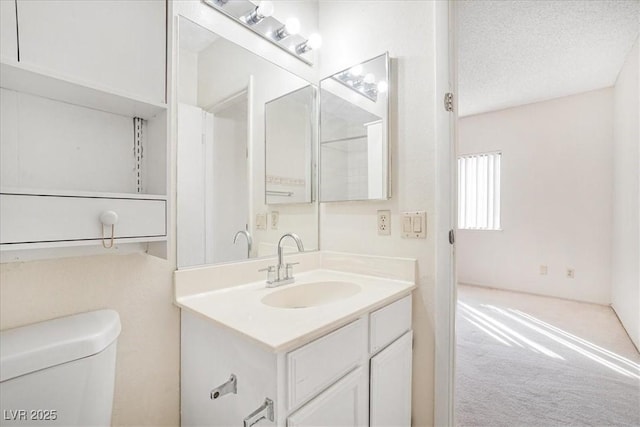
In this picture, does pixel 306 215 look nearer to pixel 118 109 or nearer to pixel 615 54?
pixel 118 109

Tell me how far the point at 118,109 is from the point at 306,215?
1.01 metres

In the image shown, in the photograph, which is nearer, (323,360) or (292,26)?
(323,360)

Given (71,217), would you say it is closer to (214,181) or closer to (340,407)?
(214,181)

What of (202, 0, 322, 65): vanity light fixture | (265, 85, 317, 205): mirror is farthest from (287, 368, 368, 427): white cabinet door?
(202, 0, 322, 65): vanity light fixture

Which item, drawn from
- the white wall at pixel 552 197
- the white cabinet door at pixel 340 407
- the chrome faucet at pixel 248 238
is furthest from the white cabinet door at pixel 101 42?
the white wall at pixel 552 197

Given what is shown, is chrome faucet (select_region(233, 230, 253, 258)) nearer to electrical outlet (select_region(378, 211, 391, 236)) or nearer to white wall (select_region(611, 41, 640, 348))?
electrical outlet (select_region(378, 211, 391, 236))

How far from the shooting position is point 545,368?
6.67ft

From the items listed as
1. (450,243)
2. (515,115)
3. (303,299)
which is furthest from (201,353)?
(515,115)

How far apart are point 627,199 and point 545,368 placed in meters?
1.91

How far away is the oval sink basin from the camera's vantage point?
49.0 inches

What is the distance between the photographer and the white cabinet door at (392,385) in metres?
1.04

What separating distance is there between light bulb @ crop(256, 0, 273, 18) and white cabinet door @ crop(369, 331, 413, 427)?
155cm

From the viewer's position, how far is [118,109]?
87 cm

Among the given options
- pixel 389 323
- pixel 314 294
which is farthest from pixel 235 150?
pixel 389 323
